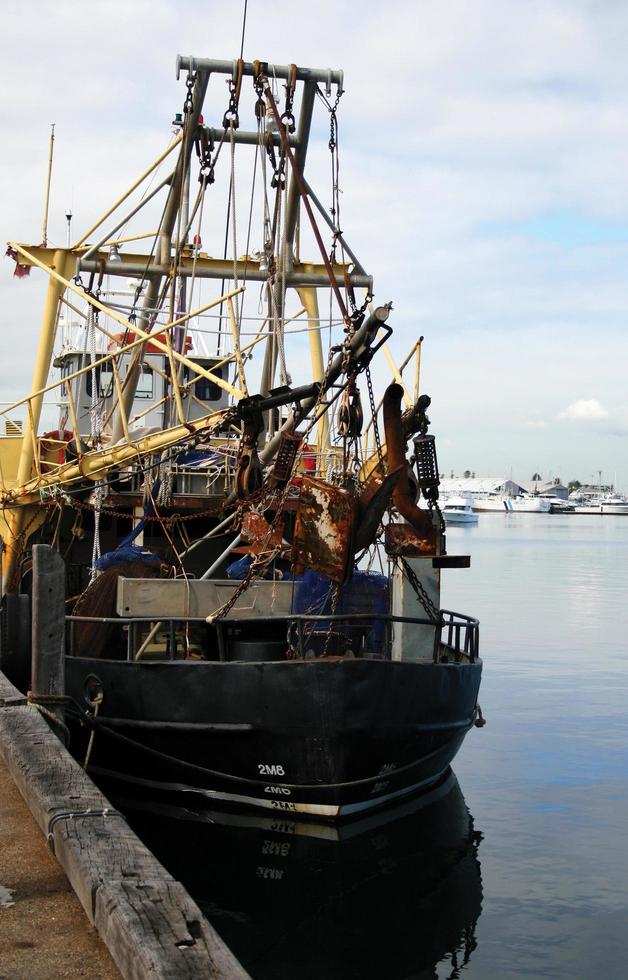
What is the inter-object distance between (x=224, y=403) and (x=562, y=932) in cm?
1360

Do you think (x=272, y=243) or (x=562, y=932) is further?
(x=272, y=243)

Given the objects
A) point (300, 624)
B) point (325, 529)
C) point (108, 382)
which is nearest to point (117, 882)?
point (325, 529)

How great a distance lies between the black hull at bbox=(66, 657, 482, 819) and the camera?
11.5 m

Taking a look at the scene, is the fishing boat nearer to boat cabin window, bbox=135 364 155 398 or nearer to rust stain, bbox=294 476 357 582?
rust stain, bbox=294 476 357 582

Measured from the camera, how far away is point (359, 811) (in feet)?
39.9

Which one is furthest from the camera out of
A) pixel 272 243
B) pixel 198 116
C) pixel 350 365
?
pixel 198 116

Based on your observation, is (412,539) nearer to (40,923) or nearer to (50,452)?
(40,923)

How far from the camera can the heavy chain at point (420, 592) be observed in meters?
12.4

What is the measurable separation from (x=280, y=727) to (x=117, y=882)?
232 inches

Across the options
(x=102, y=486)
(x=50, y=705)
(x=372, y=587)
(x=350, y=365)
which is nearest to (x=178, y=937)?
(x=50, y=705)

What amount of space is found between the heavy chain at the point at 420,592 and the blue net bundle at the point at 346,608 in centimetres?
55

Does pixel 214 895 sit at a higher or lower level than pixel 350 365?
lower

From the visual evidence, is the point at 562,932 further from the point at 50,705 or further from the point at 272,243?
the point at 272,243

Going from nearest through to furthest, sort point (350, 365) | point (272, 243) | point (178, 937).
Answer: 1. point (178, 937)
2. point (350, 365)
3. point (272, 243)
